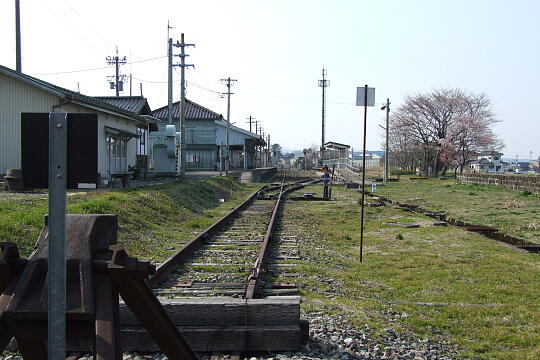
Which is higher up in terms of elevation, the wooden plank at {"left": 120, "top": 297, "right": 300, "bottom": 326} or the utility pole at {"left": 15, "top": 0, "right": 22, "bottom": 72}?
the utility pole at {"left": 15, "top": 0, "right": 22, "bottom": 72}

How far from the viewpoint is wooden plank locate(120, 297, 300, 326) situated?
175 inches

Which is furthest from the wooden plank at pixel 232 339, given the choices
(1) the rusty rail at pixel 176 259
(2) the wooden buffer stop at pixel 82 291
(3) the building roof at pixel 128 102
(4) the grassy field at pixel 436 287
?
(3) the building roof at pixel 128 102

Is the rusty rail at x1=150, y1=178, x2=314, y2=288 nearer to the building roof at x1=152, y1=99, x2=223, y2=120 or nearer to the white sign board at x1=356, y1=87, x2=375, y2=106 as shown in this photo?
the white sign board at x1=356, y1=87, x2=375, y2=106

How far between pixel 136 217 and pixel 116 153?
14.3 m

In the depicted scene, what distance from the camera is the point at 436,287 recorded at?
6750 mm

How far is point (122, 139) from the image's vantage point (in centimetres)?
2683

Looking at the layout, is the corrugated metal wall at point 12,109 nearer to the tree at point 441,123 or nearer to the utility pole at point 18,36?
the utility pole at point 18,36

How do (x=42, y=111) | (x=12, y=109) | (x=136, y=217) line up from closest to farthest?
(x=136, y=217) < (x=12, y=109) < (x=42, y=111)

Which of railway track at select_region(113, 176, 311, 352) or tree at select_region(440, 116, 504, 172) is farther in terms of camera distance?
tree at select_region(440, 116, 504, 172)

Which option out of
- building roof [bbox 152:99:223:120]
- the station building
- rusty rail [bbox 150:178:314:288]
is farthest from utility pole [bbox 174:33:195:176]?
building roof [bbox 152:99:223:120]

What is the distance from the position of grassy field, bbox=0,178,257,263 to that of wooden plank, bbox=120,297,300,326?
147 inches

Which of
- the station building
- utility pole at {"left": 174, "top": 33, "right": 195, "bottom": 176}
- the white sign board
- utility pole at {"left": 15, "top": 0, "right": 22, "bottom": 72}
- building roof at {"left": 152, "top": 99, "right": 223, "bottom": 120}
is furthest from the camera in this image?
building roof at {"left": 152, "top": 99, "right": 223, "bottom": 120}

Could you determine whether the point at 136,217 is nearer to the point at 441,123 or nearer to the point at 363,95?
the point at 363,95

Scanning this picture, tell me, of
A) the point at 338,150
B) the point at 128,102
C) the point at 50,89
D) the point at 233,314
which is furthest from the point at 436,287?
the point at 338,150
